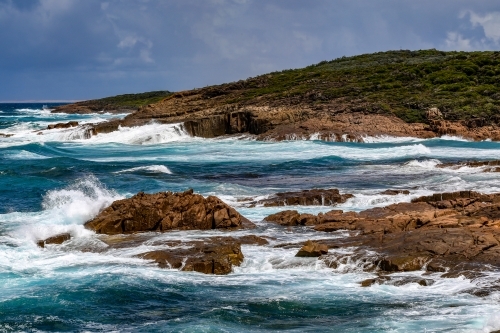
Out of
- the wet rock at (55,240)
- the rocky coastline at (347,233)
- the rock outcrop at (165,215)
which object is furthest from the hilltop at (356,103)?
the wet rock at (55,240)

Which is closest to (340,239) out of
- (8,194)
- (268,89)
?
(8,194)

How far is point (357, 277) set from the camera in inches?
542

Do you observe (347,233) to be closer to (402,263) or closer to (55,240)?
(402,263)

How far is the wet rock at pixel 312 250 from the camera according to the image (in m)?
14.9

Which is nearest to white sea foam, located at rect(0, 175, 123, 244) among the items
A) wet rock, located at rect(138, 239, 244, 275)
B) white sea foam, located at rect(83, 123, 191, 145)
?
wet rock, located at rect(138, 239, 244, 275)

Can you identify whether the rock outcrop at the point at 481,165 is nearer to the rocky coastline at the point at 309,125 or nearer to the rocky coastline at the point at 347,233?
the rocky coastline at the point at 347,233

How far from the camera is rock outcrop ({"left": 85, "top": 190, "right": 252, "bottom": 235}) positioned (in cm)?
1806

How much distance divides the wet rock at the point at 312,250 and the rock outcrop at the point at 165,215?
371cm

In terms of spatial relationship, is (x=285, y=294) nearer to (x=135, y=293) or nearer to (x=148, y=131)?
(x=135, y=293)

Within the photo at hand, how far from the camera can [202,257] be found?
14984mm

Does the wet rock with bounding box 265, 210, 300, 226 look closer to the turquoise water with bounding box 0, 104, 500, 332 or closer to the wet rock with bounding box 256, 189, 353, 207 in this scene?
the turquoise water with bounding box 0, 104, 500, 332

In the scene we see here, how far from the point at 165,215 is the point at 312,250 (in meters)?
4.97

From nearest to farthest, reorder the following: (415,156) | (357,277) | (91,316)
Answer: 1. (91,316)
2. (357,277)
3. (415,156)

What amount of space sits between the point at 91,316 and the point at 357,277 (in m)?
5.08
